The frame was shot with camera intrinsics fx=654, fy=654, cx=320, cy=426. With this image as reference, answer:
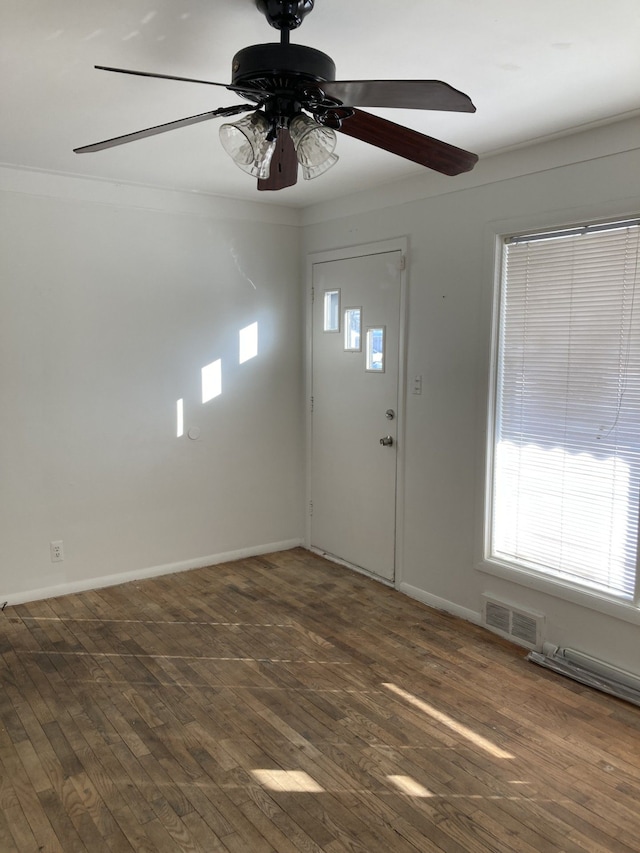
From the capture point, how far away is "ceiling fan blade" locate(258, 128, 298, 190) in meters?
1.89

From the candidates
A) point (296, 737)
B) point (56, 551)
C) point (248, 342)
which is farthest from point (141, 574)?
point (296, 737)

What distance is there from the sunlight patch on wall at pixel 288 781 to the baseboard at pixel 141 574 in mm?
2089

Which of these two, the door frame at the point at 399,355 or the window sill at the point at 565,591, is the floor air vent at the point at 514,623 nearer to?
the window sill at the point at 565,591

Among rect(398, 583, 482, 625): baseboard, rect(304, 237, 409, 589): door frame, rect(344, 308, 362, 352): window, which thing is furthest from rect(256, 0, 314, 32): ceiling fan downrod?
rect(398, 583, 482, 625): baseboard

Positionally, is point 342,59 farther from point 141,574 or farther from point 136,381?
point 141,574

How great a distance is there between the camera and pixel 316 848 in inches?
78.6

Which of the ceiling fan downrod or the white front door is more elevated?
the ceiling fan downrod

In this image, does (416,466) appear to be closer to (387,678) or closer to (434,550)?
(434,550)

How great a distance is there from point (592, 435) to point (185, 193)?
2.86 m

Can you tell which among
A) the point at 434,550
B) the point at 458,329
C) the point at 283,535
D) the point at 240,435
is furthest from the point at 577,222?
the point at 283,535

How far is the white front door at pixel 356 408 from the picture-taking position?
13.3 feet

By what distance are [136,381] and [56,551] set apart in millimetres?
1132

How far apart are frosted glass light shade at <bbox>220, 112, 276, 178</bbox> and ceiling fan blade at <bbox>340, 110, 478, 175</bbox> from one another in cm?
24

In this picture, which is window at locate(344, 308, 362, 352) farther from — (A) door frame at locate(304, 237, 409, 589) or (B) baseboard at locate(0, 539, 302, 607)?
(B) baseboard at locate(0, 539, 302, 607)
